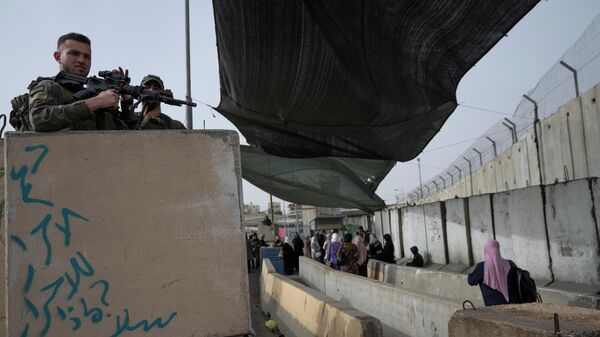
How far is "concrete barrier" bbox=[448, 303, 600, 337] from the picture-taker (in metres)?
2.38

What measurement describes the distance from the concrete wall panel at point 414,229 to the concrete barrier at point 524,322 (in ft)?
39.7

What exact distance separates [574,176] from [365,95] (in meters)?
7.20

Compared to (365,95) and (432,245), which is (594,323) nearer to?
(365,95)

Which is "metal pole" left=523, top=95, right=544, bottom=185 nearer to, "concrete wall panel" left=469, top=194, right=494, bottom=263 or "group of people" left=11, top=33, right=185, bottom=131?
"concrete wall panel" left=469, top=194, right=494, bottom=263

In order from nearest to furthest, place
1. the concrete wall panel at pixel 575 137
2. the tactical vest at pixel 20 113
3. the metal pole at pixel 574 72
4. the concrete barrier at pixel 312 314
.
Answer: the tactical vest at pixel 20 113 < the concrete barrier at pixel 312 314 < the metal pole at pixel 574 72 < the concrete wall panel at pixel 575 137

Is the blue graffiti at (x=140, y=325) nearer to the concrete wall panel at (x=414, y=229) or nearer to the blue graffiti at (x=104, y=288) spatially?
the blue graffiti at (x=104, y=288)

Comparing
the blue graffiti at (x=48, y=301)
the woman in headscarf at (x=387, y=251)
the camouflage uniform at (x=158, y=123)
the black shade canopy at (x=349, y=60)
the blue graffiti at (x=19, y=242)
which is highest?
the black shade canopy at (x=349, y=60)

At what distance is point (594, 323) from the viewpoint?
248 cm

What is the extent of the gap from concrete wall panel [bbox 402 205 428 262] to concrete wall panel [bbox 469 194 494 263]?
2771 millimetres

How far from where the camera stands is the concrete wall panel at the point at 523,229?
29.9 ft

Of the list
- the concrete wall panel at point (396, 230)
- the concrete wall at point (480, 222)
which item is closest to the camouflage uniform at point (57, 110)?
the concrete wall at point (480, 222)

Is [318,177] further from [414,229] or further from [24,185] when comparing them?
[24,185]

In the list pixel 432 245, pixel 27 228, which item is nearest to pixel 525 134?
pixel 432 245

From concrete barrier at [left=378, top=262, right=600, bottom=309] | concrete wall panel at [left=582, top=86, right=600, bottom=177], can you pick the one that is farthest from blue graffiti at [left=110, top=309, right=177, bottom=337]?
concrete wall panel at [left=582, top=86, right=600, bottom=177]
